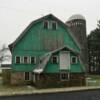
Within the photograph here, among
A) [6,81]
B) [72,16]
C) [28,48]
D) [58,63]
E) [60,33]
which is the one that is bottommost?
[6,81]

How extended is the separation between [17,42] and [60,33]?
725 cm

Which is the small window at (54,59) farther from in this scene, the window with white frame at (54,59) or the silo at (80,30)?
the silo at (80,30)

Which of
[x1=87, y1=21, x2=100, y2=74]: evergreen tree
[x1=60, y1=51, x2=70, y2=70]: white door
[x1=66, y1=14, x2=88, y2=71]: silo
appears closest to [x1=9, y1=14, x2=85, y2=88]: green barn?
[x1=60, y1=51, x2=70, y2=70]: white door

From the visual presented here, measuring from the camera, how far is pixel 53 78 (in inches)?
1167

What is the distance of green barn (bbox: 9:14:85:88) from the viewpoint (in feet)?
97.6

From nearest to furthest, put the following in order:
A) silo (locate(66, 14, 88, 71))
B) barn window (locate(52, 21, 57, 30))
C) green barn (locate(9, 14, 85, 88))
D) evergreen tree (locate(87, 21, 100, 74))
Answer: green barn (locate(9, 14, 85, 88))
barn window (locate(52, 21, 57, 30))
silo (locate(66, 14, 88, 71))
evergreen tree (locate(87, 21, 100, 74))

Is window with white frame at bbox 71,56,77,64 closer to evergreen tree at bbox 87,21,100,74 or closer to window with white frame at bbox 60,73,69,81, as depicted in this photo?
window with white frame at bbox 60,73,69,81

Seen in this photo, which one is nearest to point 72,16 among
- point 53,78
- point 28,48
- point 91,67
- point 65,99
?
point 91,67

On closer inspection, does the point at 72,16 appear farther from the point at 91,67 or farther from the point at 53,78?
the point at 53,78

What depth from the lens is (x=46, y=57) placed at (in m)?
30.7

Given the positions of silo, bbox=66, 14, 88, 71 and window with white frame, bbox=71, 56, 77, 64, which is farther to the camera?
silo, bbox=66, 14, 88, 71

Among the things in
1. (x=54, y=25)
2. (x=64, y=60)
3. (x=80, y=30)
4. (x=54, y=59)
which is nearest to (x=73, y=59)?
(x=64, y=60)

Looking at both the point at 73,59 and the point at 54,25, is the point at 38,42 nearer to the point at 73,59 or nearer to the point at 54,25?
the point at 54,25

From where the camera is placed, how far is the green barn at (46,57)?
29.7 m
